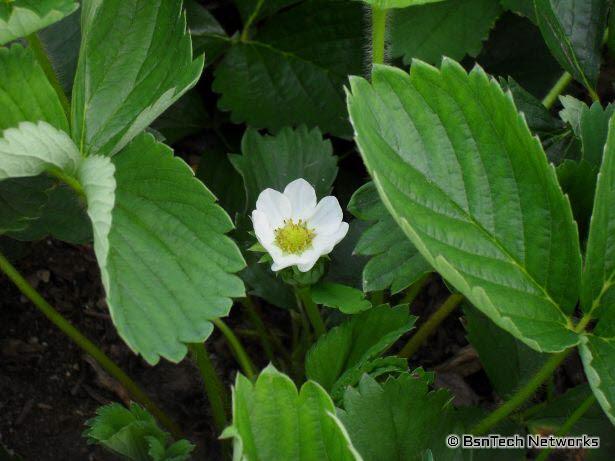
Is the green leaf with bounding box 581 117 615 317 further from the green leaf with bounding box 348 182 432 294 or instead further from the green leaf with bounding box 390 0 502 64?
the green leaf with bounding box 390 0 502 64

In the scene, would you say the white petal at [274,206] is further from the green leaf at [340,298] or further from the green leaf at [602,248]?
the green leaf at [602,248]

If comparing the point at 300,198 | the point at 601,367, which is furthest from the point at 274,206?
the point at 601,367

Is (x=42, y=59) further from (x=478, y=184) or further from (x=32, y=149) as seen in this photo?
(x=478, y=184)

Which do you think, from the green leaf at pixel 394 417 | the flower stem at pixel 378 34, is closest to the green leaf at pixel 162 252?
the green leaf at pixel 394 417

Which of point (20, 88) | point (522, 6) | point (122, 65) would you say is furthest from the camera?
point (522, 6)

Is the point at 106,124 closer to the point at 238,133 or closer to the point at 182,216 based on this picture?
the point at 182,216

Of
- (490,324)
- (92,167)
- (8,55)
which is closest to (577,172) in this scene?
(490,324)
